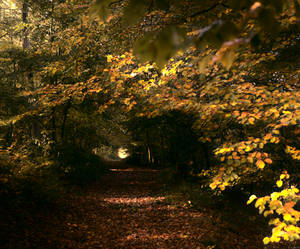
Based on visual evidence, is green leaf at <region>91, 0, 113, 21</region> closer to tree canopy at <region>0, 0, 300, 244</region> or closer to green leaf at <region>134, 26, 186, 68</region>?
tree canopy at <region>0, 0, 300, 244</region>

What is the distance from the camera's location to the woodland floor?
213 inches

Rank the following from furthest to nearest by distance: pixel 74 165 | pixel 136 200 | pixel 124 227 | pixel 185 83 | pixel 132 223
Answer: pixel 74 165
pixel 136 200
pixel 132 223
pixel 124 227
pixel 185 83

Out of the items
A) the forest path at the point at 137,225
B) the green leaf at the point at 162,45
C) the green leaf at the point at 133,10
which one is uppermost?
the green leaf at the point at 133,10

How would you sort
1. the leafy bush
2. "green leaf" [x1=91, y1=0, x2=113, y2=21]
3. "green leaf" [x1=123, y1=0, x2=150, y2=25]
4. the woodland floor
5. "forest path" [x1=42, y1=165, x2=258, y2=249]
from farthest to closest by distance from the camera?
the leafy bush, "forest path" [x1=42, y1=165, x2=258, y2=249], the woodland floor, "green leaf" [x1=91, y1=0, x2=113, y2=21], "green leaf" [x1=123, y1=0, x2=150, y2=25]

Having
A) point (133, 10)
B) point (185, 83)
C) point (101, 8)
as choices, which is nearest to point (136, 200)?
point (185, 83)

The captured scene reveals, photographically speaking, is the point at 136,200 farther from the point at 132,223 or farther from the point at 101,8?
the point at 101,8

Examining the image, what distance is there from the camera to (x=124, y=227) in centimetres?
701

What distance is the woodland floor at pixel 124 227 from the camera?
5.40 meters

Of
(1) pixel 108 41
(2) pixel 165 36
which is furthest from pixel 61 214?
(2) pixel 165 36

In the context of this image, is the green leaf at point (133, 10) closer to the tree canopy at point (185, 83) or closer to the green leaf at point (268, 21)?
the tree canopy at point (185, 83)


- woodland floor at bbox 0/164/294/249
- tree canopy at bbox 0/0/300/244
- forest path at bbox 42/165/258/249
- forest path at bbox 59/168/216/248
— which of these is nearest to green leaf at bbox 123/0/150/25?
tree canopy at bbox 0/0/300/244

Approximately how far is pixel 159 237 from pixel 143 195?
15.0 feet

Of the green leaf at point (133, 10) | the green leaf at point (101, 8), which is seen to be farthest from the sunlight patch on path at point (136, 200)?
the green leaf at point (133, 10)

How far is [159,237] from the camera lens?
6469 mm
